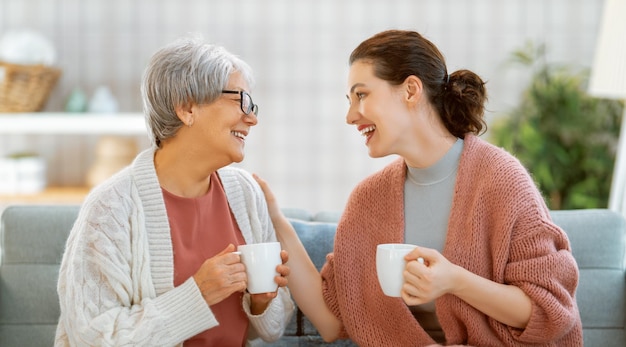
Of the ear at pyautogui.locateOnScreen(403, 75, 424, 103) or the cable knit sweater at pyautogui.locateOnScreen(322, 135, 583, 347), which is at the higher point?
the ear at pyautogui.locateOnScreen(403, 75, 424, 103)

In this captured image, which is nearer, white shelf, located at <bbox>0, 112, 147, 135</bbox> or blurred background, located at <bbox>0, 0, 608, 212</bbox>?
white shelf, located at <bbox>0, 112, 147, 135</bbox>

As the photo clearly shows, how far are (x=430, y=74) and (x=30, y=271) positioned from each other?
4.01 ft

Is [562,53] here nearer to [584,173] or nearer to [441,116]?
[584,173]

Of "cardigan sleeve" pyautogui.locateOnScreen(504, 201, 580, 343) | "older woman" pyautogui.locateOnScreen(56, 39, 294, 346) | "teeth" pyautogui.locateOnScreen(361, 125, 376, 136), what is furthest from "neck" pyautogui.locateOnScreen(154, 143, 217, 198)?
"cardigan sleeve" pyautogui.locateOnScreen(504, 201, 580, 343)

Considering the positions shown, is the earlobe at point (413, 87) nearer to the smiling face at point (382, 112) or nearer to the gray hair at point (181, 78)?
the smiling face at point (382, 112)

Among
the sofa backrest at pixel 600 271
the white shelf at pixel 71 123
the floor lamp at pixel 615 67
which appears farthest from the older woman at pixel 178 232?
the white shelf at pixel 71 123

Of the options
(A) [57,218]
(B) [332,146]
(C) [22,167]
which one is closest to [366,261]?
(A) [57,218]

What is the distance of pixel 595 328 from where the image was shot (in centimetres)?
214

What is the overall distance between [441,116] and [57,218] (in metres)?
1.11

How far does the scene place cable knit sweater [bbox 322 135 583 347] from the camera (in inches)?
67.6

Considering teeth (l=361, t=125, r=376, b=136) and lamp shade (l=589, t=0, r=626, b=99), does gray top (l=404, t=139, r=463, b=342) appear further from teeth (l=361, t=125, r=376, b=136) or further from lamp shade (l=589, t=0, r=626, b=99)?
lamp shade (l=589, t=0, r=626, b=99)

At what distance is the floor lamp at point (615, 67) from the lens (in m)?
2.84

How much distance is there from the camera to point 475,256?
1.78m

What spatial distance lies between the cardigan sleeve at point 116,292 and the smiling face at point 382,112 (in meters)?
0.55
